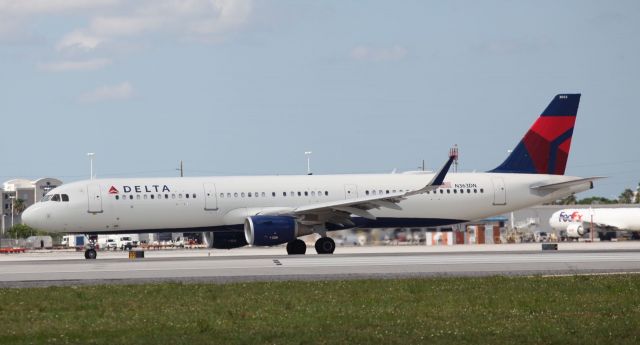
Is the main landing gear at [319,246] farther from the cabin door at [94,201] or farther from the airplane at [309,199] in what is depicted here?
the cabin door at [94,201]

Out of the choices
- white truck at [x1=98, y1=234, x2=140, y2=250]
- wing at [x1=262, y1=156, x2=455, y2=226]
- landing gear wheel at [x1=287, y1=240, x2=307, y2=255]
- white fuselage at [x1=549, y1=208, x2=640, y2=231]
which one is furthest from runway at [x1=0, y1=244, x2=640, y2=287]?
white fuselage at [x1=549, y1=208, x2=640, y2=231]

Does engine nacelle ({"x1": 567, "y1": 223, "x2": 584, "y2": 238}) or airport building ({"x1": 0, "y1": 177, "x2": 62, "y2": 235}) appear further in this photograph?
airport building ({"x1": 0, "y1": 177, "x2": 62, "y2": 235})

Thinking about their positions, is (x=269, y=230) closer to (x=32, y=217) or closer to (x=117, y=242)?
(x=32, y=217)

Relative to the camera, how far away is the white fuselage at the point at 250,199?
42250 mm

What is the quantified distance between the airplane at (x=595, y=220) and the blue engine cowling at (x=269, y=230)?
54090 millimetres

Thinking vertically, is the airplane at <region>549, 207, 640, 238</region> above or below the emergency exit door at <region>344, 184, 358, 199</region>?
below

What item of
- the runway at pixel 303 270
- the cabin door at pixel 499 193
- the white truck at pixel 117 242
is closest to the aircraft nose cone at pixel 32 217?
the runway at pixel 303 270

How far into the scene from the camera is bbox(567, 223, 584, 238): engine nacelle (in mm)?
91875

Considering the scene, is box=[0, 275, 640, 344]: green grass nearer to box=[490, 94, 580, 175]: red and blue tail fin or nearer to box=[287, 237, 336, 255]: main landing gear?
box=[287, 237, 336, 255]: main landing gear

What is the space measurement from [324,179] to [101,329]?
29.2m

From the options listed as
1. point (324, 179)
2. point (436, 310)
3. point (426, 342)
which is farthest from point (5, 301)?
point (324, 179)

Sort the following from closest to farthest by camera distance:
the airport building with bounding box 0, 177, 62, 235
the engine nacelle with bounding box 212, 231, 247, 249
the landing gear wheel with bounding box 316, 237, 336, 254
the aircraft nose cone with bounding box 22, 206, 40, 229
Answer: the aircraft nose cone with bounding box 22, 206, 40, 229 < the landing gear wheel with bounding box 316, 237, 336, 254 < the engine nacelle with bounding box 212, 231, 247, 249 < the airport building with bounding box 0, 177, 62, 235

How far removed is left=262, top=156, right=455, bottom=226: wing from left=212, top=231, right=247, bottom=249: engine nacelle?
7.58ft

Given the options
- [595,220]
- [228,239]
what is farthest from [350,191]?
[595,220]
